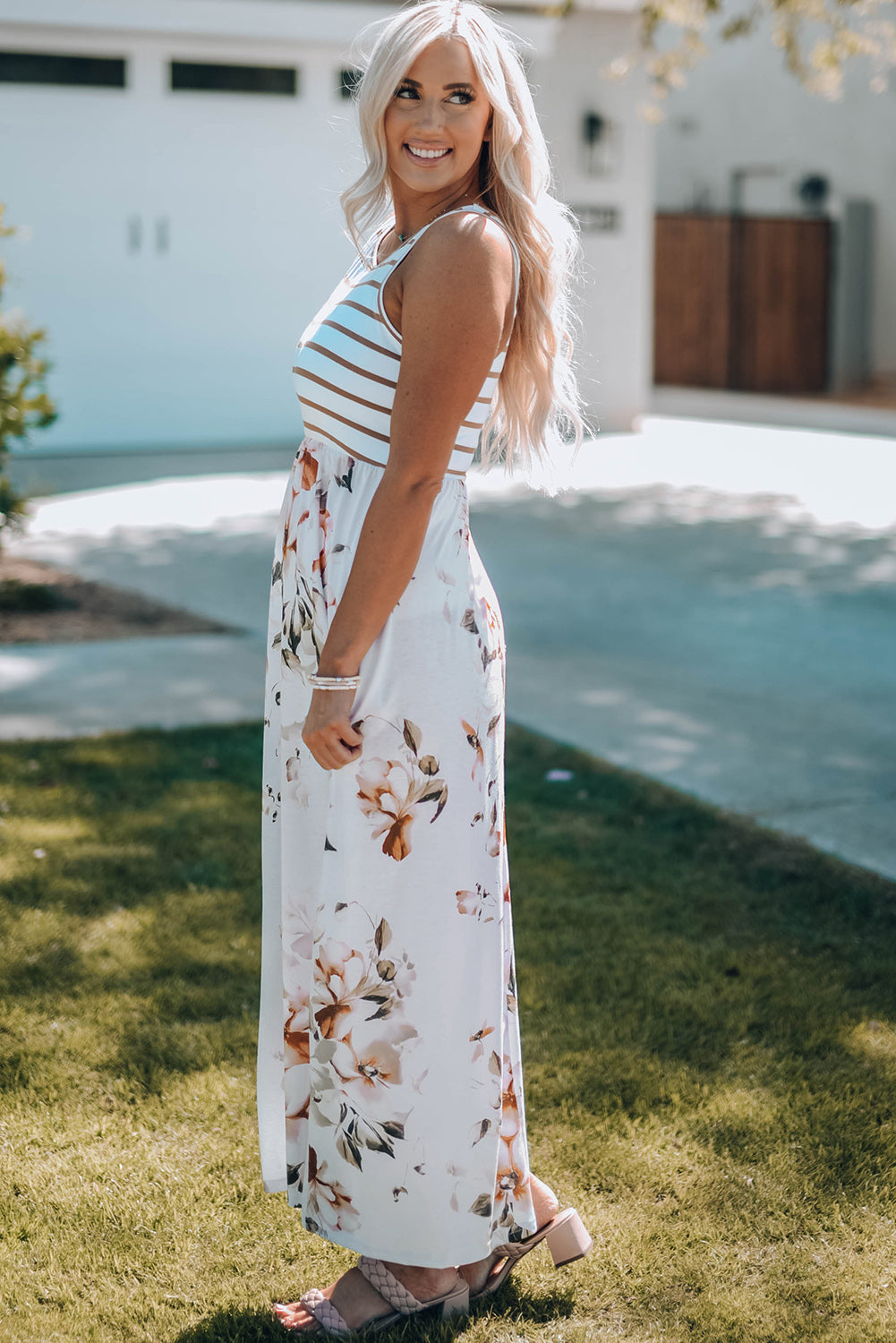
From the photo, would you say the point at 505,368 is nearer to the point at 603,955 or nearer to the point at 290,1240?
the point at 290,1240

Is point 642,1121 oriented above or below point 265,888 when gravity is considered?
below

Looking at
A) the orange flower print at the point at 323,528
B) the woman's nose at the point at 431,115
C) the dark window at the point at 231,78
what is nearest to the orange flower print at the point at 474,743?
the orange flower print at the point at 323,528

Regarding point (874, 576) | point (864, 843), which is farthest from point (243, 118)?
point (864, 843)

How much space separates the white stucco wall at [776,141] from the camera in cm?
2036

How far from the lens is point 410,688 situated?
2127mm

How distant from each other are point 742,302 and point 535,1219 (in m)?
18.9

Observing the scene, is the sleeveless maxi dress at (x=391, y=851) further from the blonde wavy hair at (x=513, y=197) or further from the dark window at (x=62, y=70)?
the dark window at (x=62, y=70)

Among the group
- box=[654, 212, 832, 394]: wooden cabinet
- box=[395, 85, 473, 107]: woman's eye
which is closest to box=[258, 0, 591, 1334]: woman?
box=[395, 85, 473, 107]: woman's eye

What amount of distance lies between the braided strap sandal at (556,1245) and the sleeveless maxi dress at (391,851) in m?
0.12

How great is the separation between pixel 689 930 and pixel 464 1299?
159 cm

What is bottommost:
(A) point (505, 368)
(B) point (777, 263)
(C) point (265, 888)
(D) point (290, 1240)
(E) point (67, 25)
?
(D) point (290, 1240)

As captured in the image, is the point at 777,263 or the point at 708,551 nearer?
the point at 708,551

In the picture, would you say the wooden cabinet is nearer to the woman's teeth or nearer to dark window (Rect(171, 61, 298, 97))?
dark window (Rect(171, 61, 298, 97))

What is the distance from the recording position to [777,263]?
65.6 ft
